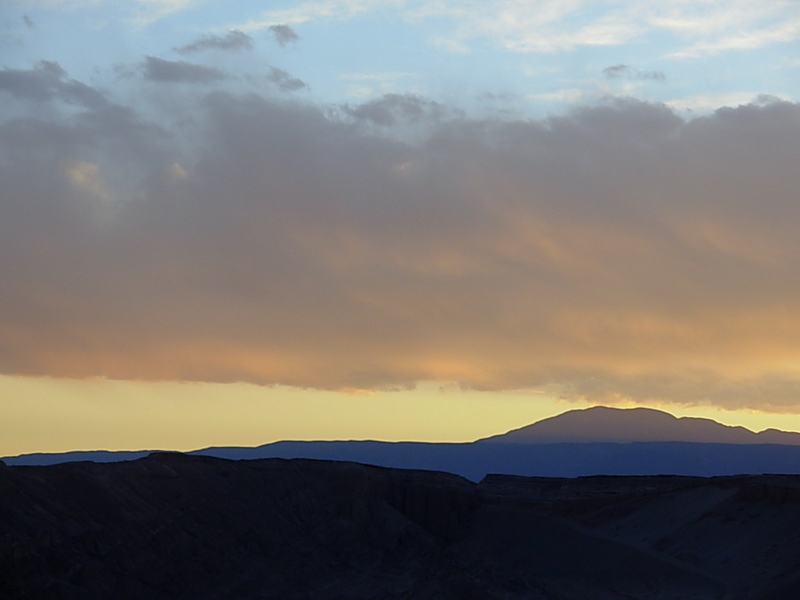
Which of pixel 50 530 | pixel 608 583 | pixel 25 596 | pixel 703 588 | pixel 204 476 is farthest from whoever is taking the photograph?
pixel 204 476

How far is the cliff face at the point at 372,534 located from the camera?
5172 cm

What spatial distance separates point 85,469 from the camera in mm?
58500

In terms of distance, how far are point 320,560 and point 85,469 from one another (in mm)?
13650

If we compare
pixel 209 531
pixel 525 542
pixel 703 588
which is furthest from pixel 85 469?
pixel 703 588

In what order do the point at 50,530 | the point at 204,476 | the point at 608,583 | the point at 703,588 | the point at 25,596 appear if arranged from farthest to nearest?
the point at 204,476 < the point at 608,583 < the point at 703,588 < the point at 50,530 < the point at 25,596

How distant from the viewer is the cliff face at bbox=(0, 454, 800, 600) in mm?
51719

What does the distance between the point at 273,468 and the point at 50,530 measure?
2267 centimetres

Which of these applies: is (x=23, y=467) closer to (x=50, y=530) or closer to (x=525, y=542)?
(x=50, y=530)

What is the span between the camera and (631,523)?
68312 millimetres

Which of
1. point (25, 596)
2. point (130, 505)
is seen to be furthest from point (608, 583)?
point (25, 596)

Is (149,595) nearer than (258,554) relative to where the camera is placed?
Yes

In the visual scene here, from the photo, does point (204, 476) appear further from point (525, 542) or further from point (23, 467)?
point (525, 542)

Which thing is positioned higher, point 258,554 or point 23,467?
point 23,467

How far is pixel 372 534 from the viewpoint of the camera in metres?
65.7
